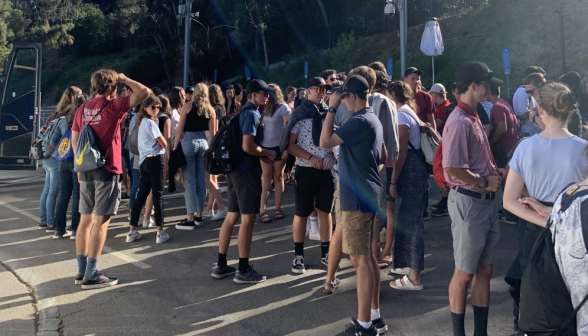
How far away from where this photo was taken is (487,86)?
400 cm

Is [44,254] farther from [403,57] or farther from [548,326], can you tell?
[403,57]

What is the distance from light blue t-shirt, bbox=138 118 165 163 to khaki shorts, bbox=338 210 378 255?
12.5 feet

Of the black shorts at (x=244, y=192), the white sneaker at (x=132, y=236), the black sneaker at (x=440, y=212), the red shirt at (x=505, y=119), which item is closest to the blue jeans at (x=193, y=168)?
the white sneaker at (x=132, y=236)

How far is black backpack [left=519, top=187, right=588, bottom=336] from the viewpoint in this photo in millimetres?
2490

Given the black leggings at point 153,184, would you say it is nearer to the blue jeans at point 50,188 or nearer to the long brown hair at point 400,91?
the blue jeans at point 50,188

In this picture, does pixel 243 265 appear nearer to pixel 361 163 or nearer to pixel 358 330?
pixel 358 330

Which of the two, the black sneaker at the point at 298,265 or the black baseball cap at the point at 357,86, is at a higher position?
the black baseball cap at the point at 357,86

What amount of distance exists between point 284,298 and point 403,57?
10.7 metres

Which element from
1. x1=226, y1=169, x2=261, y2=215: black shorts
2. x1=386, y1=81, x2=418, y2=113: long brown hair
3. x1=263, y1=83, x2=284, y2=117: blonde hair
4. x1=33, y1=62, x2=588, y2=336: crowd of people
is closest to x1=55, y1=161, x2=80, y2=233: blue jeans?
x1=33, y1=62, x2=588, y2=336: crowd of people

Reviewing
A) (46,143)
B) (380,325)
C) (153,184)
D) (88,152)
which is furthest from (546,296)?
(46,143)

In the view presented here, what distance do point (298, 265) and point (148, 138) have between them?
2.78 meters

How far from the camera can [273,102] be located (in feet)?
25.0

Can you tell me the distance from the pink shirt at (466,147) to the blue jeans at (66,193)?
535cm

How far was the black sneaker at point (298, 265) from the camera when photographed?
5.91 metres
